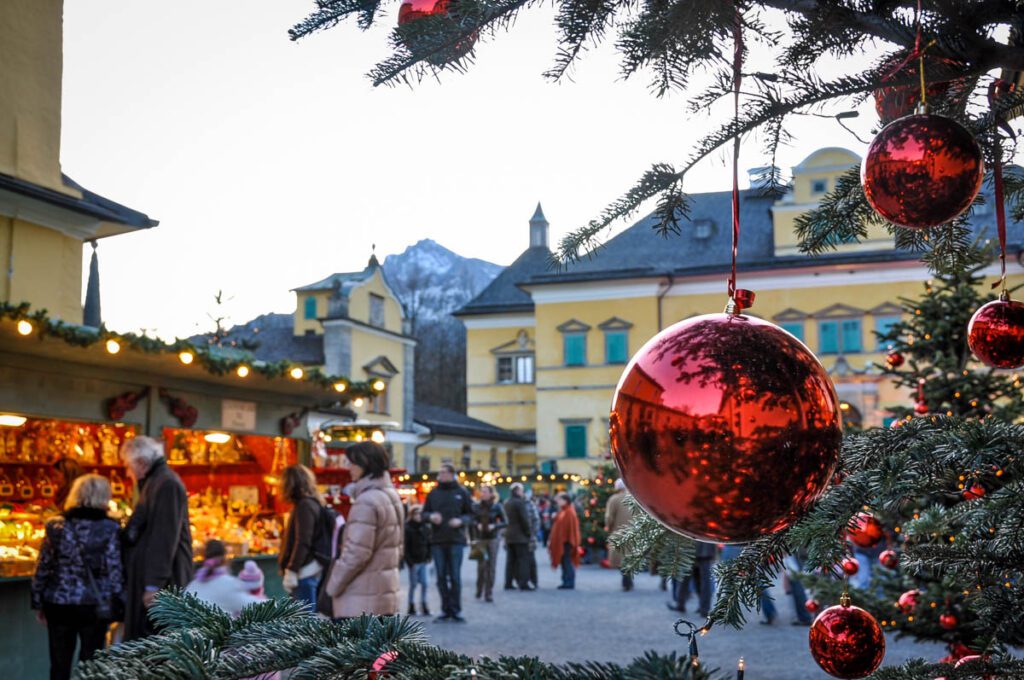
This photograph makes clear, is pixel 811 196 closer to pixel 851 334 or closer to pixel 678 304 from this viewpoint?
pixel 851 334

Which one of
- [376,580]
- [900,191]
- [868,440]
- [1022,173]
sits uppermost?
[1022,173]

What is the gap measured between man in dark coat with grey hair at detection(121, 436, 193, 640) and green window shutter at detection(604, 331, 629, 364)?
3165cm

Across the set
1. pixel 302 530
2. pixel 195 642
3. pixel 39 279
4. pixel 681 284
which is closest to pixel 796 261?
pixel 681 284

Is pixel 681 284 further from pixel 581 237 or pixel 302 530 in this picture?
pixel 581 237

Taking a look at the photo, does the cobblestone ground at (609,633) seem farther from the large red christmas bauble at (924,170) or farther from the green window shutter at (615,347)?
the green window shutter at (615,347)

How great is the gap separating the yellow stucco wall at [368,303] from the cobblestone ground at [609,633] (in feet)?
77.6

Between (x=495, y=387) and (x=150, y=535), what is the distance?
124 ft

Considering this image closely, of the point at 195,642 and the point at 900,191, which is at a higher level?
the point at 900,191

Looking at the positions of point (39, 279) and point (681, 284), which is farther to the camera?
point (681, 284)

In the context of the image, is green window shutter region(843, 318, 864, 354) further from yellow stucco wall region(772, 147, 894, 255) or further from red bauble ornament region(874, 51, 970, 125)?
red bauble ornament region(874, 51, 970, 125)

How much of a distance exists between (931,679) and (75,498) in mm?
6235

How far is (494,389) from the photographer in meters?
44.7

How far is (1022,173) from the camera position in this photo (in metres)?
2.94

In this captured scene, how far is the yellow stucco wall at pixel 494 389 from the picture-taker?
44250mm
